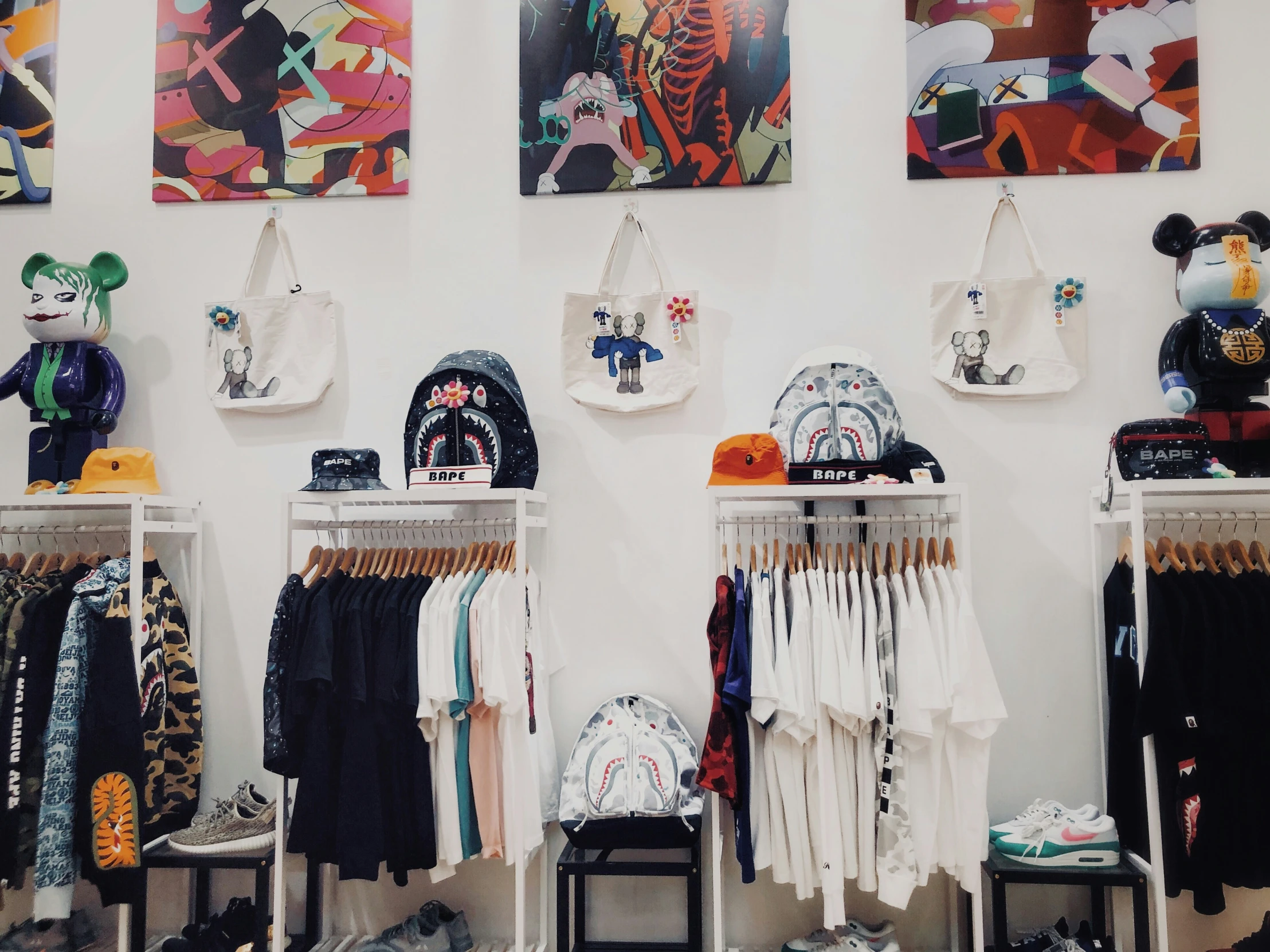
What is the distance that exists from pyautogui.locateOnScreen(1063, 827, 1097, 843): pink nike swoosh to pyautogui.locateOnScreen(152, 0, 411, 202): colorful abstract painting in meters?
2.70

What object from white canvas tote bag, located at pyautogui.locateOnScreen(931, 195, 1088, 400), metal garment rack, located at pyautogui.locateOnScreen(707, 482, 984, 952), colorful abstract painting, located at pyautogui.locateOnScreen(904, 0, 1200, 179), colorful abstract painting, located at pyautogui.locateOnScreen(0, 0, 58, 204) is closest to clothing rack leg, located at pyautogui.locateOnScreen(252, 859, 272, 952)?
metal garment rack, located at pyautogui.locateOnScreen(707, 482, 984, 952)

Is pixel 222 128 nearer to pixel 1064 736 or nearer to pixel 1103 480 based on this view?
pixel 1103 480

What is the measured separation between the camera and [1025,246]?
262 centimetres

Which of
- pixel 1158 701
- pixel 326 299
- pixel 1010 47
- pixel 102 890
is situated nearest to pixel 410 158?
pixel 326 299

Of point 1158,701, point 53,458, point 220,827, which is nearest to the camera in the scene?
point 1158,701

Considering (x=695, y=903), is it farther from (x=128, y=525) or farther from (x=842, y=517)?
(x=128, y=525)

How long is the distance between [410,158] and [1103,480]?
238 centimetres

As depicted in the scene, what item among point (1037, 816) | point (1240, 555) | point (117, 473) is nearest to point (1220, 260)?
point (1240, 555)

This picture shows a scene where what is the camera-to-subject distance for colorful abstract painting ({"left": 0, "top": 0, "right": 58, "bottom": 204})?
289 centimetres

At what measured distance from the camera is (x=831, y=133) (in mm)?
2689

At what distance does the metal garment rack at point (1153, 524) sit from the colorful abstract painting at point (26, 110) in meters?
3.52

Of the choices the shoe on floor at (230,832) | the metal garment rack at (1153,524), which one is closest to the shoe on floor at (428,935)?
the shoe on floor at (230,832)

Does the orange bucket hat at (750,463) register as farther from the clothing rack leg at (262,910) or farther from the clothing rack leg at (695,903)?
the clothing rack leg at (262,910)

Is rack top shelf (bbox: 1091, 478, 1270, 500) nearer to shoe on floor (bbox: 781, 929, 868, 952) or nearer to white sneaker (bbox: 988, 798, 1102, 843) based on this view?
white sneaker (bbox: 988, 798, 1102, 843)
